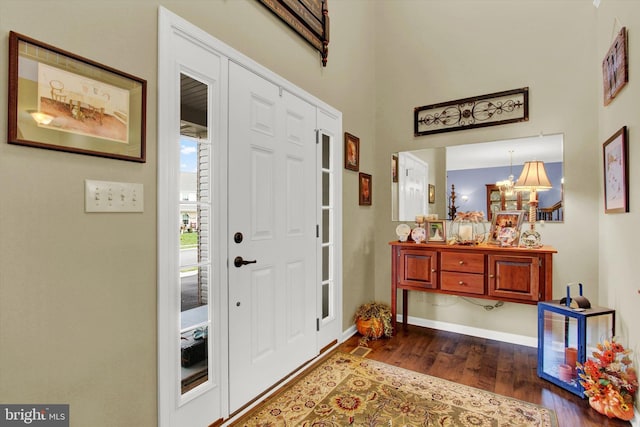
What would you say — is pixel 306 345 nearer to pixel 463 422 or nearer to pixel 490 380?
pixel 463 422

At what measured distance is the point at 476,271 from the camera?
9.00ft

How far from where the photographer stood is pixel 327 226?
9.33 feet

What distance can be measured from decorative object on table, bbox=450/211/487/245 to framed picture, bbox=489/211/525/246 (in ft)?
0.37

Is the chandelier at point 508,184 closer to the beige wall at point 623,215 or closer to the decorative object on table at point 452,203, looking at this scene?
the decorative object on table at point 452,203

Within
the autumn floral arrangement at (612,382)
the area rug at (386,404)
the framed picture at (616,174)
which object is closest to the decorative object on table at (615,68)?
the framed picture at (616,174)

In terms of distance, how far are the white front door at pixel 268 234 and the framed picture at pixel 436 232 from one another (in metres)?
1.27

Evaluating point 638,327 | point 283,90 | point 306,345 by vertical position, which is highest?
point 283,90

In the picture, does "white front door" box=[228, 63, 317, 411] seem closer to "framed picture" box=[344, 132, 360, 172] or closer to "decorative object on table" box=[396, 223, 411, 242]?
"framed picture" box=[344, 132, 360, 172]

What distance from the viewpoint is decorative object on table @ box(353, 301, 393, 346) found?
3032mm

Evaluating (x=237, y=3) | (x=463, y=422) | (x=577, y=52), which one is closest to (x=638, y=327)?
(x=463, y=422)

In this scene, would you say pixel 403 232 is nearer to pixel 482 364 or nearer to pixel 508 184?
pixel 508 184

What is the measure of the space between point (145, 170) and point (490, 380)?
8.70ft

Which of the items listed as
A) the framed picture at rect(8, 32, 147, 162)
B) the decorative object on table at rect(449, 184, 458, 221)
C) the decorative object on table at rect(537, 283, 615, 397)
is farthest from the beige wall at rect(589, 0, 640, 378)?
the framed picture at rect(8, 32, 147, 162)

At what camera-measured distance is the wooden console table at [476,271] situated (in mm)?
2500
